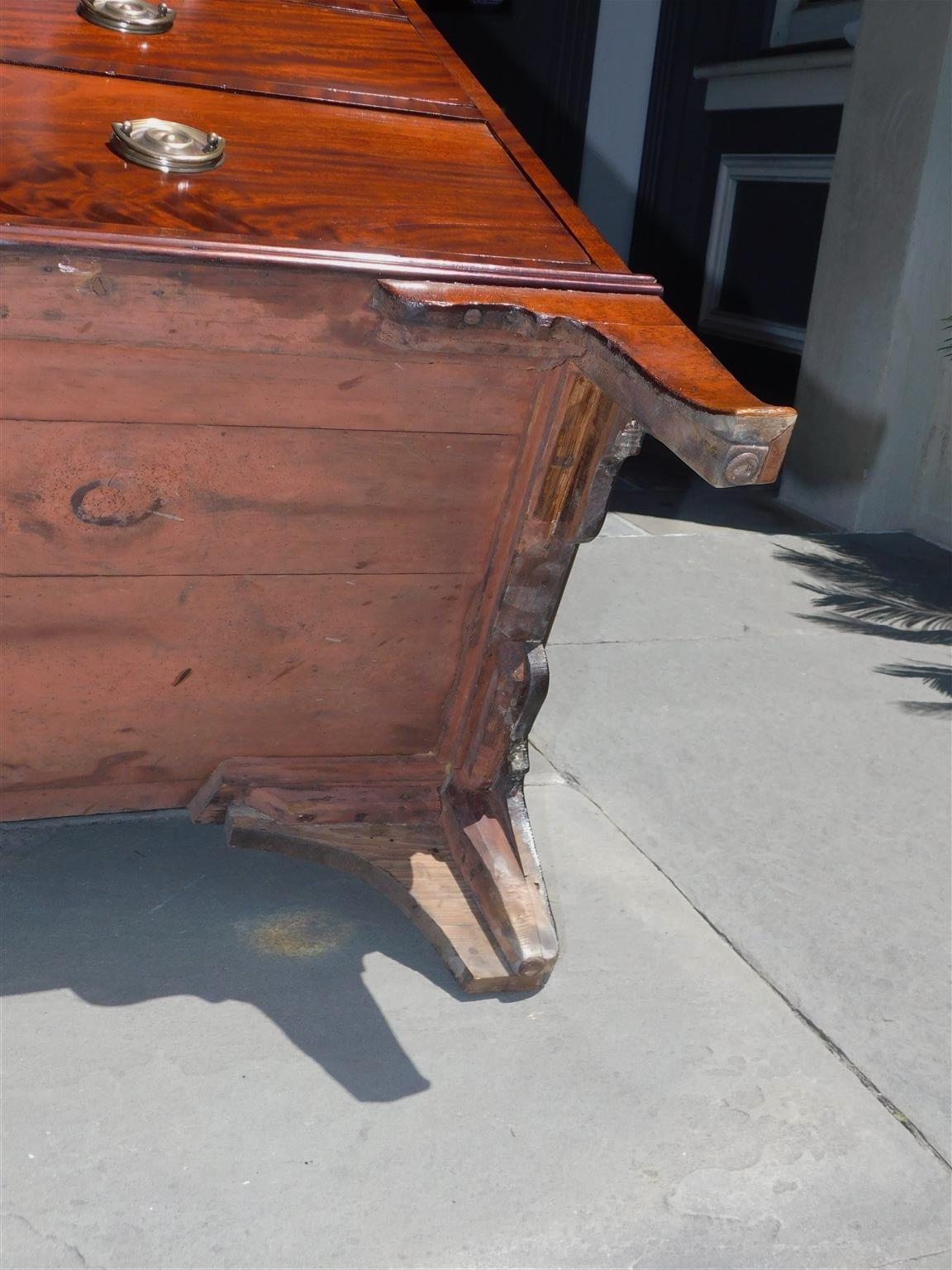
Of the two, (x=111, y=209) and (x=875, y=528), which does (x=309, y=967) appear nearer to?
(x=111, y=209)

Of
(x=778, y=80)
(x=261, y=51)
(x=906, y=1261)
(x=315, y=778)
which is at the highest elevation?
(x=778, y=80)

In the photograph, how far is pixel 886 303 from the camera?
345 centimetres

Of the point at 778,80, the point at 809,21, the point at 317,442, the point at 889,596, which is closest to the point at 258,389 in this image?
the point at 317,442

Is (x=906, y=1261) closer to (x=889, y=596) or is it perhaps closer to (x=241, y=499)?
(x=241, y=499)

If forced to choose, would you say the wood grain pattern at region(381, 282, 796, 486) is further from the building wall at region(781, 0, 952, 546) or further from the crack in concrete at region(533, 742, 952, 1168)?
the building wall at region(781, 0, 952, 546)

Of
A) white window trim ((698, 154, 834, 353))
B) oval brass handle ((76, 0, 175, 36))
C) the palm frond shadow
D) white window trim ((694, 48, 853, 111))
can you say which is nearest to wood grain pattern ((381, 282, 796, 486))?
oval brass handle ((76, 0, 175, 36))

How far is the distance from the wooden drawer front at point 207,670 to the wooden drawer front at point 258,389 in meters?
0.21

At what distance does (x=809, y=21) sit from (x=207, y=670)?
13.1 feet

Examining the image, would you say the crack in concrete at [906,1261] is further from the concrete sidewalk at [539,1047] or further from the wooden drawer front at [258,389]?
the wooden drawer front at [258,389]

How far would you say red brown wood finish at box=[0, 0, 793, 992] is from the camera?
3.72ft

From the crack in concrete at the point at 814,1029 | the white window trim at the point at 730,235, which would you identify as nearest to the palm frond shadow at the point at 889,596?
the crack in concrete at the point at 814,1029

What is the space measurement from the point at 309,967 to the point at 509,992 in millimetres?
240

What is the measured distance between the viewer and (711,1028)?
143 cm

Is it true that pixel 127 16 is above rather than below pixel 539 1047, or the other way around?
above
